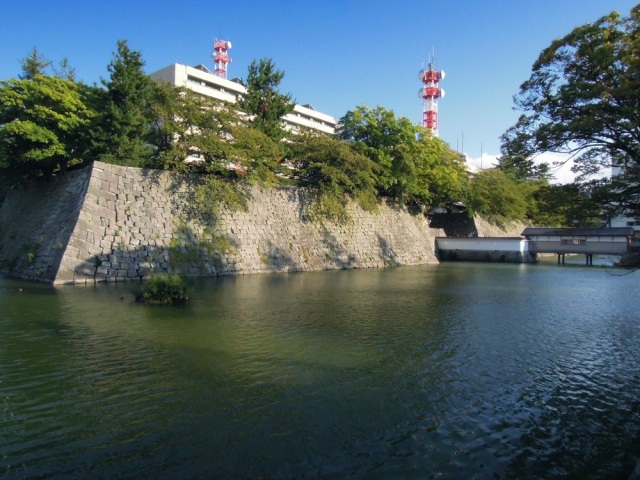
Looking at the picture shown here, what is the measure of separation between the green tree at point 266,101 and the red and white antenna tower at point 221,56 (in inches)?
1452

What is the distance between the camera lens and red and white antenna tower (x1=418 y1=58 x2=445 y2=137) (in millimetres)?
72500

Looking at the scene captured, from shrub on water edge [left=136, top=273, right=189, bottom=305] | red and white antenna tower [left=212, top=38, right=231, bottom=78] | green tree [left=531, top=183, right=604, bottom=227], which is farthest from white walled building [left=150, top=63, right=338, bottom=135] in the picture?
green tree [left=531, top=183, right=604, bottom=227]

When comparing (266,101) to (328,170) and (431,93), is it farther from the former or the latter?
(431,93)

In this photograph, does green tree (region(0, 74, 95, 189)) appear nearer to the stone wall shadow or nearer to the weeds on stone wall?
the stone wall shadow

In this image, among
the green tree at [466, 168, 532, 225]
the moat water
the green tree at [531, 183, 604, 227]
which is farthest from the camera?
the green tree at [466, 168, 532, 225]

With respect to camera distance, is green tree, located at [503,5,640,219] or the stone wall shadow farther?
the stone wall shadow

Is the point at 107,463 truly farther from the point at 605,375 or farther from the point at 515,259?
the point at 515,259

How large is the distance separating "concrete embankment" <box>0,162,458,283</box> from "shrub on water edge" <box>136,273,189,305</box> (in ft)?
19.1

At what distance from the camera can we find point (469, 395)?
6.01 metres

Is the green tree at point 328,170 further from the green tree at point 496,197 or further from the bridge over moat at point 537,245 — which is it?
the green tree at point 496,197

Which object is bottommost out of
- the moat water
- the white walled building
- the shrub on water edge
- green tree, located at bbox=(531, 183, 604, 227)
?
the moat water

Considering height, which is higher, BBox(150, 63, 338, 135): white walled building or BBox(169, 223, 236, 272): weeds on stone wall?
BBox(150, 63, 338, 135): white walled building

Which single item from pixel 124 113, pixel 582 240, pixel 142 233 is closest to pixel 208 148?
pixel 124 113

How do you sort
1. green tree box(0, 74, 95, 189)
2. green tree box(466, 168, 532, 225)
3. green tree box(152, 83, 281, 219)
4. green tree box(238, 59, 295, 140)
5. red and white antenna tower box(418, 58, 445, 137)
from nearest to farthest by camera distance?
green tree box(0, 74, 95, 189), green tree box(152, 83, 281, 219), green tree box(238, 59, 295, 140), green tree box(466, 168, 532, 225), red and white antenna tower box(418, 58, 445, 137)
